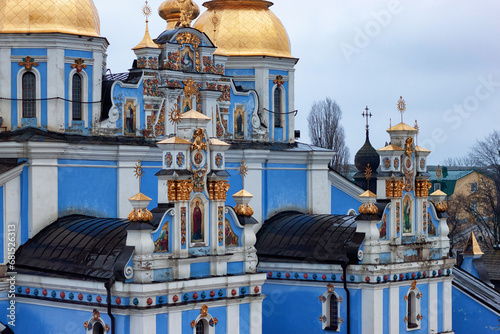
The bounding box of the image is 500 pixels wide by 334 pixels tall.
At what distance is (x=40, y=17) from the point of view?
23906 mm

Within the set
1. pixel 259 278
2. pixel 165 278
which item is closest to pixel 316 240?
pixel 259 278

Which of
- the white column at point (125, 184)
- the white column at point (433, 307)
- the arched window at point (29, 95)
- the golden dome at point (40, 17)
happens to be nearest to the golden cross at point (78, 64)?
the golden dome at point (40, 17)

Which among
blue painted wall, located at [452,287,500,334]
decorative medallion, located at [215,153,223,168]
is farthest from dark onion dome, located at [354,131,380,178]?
decorative medallion, located at [215,153,223,168]

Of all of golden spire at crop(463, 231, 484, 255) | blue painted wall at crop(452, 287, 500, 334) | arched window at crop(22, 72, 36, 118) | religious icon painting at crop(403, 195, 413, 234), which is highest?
arched window at crop(22, 72, 36, 118)

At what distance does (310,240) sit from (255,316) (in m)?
3.49

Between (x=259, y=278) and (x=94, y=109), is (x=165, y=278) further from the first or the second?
(x=94, y=109)

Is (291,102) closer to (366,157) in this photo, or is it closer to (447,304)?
(366,157)

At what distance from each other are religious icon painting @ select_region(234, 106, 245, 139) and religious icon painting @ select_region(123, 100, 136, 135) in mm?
2866

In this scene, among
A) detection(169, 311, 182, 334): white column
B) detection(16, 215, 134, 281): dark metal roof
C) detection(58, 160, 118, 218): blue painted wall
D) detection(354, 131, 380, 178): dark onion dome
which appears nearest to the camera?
detection(169, 311, 182, 334): white column

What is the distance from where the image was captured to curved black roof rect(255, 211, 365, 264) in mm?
24391

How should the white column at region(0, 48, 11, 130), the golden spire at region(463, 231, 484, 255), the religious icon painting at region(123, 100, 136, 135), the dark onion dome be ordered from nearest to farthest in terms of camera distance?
the white column at region(0, 48, 11, 130), the religious icon painting at region(123, 100, 136, 135), the golden spire at region(463, 231, 484, 255), the dark onion dome

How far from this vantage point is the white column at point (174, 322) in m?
20.7

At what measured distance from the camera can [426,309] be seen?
999 inches

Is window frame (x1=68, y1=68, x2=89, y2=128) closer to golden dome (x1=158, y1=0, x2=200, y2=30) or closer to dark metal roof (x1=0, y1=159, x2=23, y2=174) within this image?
dark metal roof (x1=0, y1=159, x2=23, y2=174)
